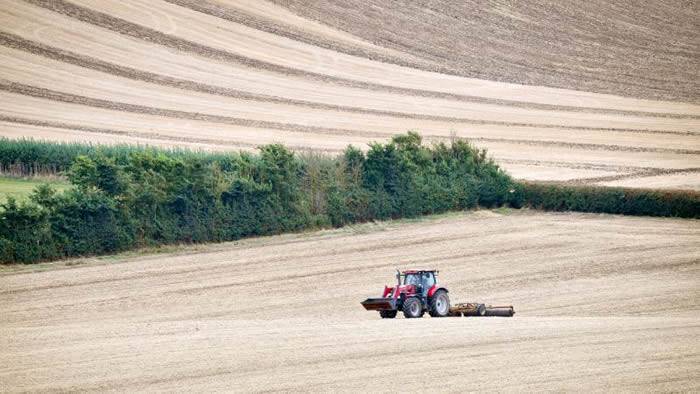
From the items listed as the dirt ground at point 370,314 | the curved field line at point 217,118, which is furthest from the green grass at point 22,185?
the curved field line at point 217,118

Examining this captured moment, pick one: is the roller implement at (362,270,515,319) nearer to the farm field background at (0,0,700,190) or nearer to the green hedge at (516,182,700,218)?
the green hedge at (516,182,700,218)

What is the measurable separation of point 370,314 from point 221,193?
1096 centimetres

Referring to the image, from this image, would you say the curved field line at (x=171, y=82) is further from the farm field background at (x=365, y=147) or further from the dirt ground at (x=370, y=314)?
the dirt ground at (x=370, y=314)

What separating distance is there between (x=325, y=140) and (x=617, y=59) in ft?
83.4

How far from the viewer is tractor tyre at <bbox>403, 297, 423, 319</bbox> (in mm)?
27156

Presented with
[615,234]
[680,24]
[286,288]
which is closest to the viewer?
[286,288]

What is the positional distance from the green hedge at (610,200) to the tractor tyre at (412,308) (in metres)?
16.9

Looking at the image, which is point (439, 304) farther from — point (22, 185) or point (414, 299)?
point (22, 185)

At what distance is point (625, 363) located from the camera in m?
21.0

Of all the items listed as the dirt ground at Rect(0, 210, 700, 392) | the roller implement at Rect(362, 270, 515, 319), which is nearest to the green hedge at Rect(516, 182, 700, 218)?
the dirt ground at Rect(0, 210, 700, 392)

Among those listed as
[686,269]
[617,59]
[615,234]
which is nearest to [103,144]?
[615,234]

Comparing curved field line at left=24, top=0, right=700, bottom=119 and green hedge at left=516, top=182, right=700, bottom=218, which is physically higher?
curved field line at left=24, top=0, right=700, bottom=119

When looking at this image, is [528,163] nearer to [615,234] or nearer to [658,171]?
[658,171]

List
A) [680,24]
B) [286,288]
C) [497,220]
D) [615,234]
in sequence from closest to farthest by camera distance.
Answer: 1. [286,288]
2. [615,234]
3. [497,220]
4. [680,24]
